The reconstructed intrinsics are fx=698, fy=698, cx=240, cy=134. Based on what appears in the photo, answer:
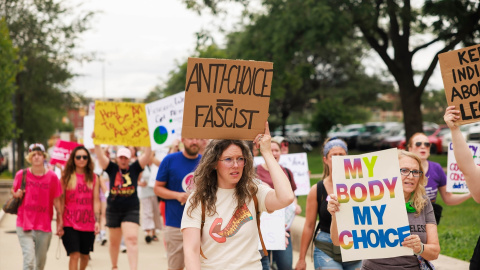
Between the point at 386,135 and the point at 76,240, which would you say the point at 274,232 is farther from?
the point at 386,135

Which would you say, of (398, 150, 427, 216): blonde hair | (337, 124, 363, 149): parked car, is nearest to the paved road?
(398, 150, 427, 216): blonde hair

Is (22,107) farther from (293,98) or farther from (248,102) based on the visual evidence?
(248,102)

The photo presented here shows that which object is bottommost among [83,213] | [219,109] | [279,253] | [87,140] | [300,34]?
[279,253]

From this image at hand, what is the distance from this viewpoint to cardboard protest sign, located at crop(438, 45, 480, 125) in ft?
15.3

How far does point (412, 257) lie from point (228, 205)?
126cm

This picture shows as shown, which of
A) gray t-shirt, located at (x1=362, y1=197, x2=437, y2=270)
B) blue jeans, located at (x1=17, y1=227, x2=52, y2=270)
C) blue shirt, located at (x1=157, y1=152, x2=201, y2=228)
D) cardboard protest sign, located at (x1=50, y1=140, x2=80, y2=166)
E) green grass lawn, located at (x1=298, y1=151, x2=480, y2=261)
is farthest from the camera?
cardboard protest sign, located at (x1=50, y1=140, x2=80, y2=166)

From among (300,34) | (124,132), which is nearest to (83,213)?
(124,132)

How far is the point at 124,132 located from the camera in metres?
9.24

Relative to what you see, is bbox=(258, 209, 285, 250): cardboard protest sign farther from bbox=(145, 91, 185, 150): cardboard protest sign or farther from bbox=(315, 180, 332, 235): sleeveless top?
bbox=(145, 91, 185, 150): cardboard protest sign

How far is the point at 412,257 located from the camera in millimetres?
4461

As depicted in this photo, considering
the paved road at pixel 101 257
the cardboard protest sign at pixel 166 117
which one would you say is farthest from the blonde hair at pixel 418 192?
the cardboard protest sign at pixel 166 117

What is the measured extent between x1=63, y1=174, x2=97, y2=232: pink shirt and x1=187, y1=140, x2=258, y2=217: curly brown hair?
14.0 feet

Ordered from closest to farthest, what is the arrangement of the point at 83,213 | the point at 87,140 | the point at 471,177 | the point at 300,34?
the point at 471,177
the point at 83,213
the point at 87,140
the point at 300,34

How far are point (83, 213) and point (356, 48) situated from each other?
40861mm
